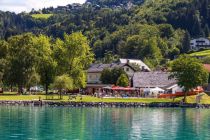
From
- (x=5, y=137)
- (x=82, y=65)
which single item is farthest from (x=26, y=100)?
(x=5, y=137)

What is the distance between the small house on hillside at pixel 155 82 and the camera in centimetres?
11394

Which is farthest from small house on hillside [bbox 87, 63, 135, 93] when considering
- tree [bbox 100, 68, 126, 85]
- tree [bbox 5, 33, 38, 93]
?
tree [bbox 5, 33, 38, 93]

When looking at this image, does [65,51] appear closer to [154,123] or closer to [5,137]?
[154,123]

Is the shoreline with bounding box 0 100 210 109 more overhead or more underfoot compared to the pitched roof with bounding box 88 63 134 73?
more underfoot

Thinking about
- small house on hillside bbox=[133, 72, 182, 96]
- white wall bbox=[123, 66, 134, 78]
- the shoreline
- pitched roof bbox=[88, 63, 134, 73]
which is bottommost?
the shoreline

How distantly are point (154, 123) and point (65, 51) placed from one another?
177ft

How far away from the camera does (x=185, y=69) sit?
318 ft

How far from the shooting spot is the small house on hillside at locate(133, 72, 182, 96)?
11394cm

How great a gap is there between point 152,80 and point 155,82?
1024 millimetres

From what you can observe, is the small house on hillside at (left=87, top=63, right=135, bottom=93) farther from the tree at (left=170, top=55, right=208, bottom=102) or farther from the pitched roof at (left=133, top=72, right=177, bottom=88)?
the tree at (left=170, top=55, right=208, bottom=102)

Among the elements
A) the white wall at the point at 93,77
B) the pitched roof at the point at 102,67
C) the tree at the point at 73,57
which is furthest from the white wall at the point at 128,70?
the tree at the point at 73,57

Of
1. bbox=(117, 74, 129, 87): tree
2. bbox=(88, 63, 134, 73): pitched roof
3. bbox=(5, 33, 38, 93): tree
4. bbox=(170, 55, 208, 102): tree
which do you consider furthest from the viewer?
bbox=(88, 63, 134, 73): pitched roof

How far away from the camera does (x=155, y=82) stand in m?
121

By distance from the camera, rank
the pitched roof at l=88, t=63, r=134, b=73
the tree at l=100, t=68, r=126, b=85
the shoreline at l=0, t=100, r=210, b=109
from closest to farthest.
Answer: the shoreline at l=0, t=100, r=210, b=109, the tree at l=100, t=68, r=126, b=85, the pitched roof at l=88, t=63, r=134, b=73
